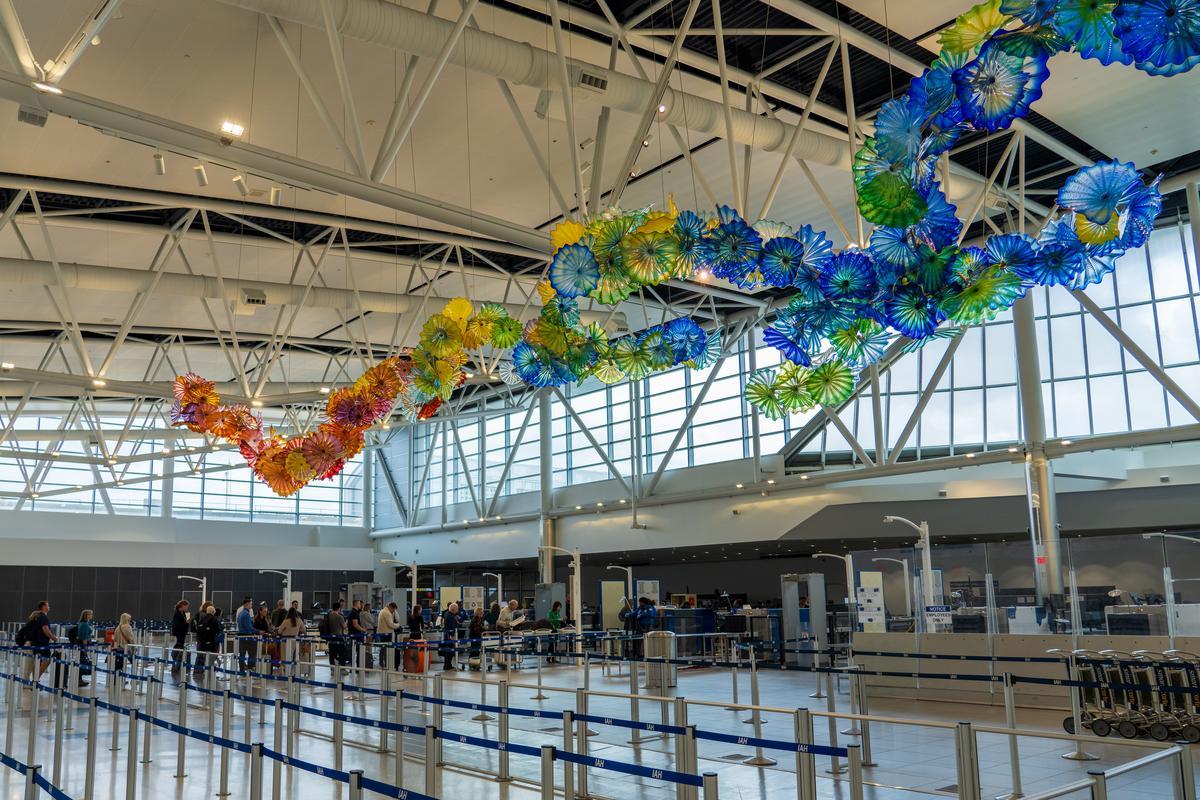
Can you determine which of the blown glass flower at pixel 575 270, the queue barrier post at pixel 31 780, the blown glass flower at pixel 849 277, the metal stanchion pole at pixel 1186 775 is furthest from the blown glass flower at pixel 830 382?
the queue barrier post at pixel 31 780

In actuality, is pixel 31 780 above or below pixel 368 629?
above

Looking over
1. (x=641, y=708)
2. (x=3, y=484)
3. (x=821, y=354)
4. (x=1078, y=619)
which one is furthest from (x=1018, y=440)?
(x=3, y=484)

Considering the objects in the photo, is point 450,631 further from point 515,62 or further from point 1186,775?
point 1186,775

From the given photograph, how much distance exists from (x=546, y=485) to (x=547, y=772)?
3642 cm

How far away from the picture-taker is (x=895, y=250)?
8.54m

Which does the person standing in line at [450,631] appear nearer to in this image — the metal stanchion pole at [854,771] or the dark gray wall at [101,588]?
the metal stanchion pole at [854,771]

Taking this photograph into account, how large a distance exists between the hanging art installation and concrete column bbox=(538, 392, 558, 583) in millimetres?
27695

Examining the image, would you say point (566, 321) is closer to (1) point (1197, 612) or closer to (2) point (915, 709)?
(2) point (915, 709)

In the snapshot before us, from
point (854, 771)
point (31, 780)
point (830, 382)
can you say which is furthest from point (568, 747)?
point (830, 382)

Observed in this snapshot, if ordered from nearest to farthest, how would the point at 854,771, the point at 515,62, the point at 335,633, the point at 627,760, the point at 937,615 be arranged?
the point at 854,771
the point at 627,760
the point at 515,62
the point at 937,615
the point at 335,633

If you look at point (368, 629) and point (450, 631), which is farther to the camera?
point (450, 631)

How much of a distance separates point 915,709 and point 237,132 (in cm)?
1293

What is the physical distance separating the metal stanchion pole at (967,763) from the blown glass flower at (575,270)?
6100 millimetres

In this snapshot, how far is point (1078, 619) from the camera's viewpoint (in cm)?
1611
